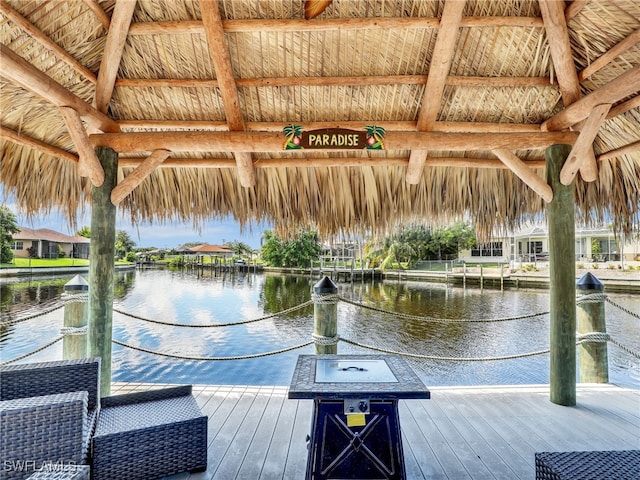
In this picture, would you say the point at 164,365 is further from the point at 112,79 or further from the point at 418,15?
the point at 418,15

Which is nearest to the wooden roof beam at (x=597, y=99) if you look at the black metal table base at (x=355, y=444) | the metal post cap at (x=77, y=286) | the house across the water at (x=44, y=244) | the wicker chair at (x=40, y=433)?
the black metal table base at (x=355, y=444)

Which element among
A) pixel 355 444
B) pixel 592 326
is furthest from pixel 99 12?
pixel 592 326

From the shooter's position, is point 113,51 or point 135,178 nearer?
point 113,51

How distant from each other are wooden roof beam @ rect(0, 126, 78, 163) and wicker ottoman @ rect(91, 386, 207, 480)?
1.88 m

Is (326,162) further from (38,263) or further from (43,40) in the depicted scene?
(38,263)

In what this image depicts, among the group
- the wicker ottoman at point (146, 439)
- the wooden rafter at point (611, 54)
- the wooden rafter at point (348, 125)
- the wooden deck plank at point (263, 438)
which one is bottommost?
the wooden deck plank at point (263, 438)

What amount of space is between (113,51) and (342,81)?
1438 millimetres

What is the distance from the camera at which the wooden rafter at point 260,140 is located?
2.48 m

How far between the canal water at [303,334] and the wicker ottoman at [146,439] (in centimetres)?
112

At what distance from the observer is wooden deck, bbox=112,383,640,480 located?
1.66 m

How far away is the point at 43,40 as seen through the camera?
203 cm

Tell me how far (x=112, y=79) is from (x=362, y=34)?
162 cm

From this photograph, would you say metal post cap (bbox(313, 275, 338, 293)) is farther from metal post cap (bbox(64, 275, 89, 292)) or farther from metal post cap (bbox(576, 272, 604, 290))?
Answer: metal post cap (bbox(576, 272, 604, 290))

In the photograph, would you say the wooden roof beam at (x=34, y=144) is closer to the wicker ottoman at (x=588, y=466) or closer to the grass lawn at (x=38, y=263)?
the wicker ottoman at (x=588, y=466)
